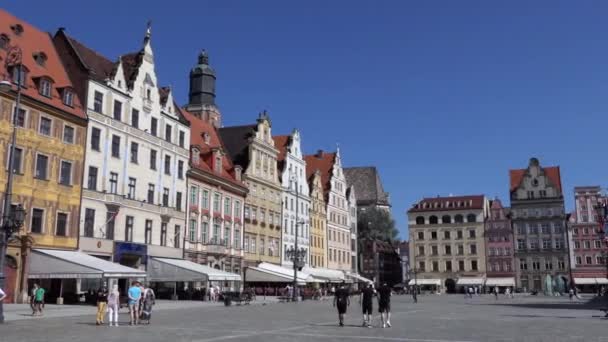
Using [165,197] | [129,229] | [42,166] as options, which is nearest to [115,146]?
[129,229]

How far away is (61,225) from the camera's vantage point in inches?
1572

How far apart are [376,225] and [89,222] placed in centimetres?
7674

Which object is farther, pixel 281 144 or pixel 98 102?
pixel 281 144

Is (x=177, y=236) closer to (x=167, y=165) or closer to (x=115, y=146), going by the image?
(x=167, y=165)

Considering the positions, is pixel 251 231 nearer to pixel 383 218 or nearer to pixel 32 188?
pixel 32 188

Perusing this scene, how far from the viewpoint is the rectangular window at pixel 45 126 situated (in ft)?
127

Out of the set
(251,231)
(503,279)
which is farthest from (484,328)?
(503,279)

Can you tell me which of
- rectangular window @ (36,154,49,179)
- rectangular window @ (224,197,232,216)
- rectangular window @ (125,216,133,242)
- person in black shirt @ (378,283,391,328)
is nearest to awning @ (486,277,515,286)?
rectangular window @ (224,197,232,216)

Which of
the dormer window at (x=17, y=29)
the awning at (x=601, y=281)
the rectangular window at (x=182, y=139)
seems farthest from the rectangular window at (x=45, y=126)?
the awning at (x=601, y=281)

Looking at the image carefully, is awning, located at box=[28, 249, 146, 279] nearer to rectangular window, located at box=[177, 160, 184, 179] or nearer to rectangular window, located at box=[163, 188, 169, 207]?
rectangular window, located at box=[163, 188, 169, 207]

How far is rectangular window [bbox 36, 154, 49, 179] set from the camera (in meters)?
38.4

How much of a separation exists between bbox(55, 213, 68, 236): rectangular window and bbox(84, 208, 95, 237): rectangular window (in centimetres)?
167

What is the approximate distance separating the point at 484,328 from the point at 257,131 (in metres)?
46.2

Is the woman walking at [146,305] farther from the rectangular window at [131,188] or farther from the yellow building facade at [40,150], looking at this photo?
the rectangular window at [131,188]
